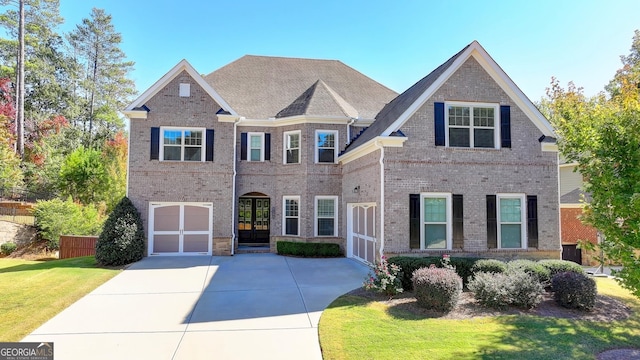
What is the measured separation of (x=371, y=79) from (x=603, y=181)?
17033mm

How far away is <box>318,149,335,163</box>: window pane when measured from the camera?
1744 centimetres

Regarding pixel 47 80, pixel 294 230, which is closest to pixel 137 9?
pixel 294 230

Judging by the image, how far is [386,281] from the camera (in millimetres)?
9516

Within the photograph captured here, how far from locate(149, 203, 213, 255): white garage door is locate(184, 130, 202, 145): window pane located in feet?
9.43

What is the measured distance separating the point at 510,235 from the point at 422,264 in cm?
430

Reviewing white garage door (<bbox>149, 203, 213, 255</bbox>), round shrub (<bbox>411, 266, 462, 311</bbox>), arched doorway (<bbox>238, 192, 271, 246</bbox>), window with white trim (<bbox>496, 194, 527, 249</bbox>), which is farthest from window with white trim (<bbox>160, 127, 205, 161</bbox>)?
window with white trim (<bbox>496, 194, 527, 249</bbox>)

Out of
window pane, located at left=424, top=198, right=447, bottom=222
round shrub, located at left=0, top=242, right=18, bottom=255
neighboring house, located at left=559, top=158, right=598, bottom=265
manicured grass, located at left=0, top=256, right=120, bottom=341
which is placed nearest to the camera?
manicured grass, located at left=0, top=256, right=120, bottom=341

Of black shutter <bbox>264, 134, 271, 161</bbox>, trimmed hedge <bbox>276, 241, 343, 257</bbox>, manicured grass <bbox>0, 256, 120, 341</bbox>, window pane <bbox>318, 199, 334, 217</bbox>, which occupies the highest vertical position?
black shutter <bbox>264, 134, 271, 161</bbox>

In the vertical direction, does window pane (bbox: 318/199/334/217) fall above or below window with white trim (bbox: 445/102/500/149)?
below

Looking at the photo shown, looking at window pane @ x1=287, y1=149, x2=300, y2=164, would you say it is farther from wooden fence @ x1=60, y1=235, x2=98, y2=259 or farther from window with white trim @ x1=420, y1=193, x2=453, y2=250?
wooden fence @ x1=60, y1=235, x2=98, y2=259

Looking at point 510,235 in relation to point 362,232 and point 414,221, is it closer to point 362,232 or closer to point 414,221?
point 414,221

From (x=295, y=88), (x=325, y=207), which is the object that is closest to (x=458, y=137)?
(x=325, y=207)

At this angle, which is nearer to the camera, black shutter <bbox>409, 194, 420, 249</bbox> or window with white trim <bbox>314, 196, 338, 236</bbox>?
black shutter <bbox>409, 194, 420, 249</bbox>

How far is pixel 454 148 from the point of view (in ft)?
41.1
